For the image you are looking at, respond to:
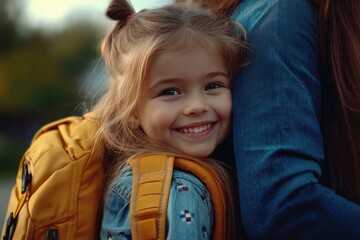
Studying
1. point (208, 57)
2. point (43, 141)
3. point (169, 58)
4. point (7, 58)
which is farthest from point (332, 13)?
point (7, 58)

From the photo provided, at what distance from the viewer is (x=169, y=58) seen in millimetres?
1988

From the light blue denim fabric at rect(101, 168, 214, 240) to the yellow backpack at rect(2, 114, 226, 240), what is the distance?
3cm

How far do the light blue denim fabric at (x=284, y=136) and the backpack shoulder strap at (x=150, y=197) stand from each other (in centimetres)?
23

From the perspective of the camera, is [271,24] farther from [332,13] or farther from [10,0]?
[10,0]

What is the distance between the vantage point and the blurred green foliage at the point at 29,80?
1717 cm

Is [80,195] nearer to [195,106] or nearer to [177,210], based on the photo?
[177,210]

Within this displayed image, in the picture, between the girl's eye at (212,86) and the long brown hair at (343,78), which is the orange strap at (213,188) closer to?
the girl's eye at (212,86)

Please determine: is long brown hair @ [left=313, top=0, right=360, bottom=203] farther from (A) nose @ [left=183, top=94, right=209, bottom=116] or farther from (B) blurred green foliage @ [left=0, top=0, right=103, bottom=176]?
(B) blurred green foliage @ [left=0, top=0, right=103, bottom=176]

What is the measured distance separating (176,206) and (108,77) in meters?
0.74

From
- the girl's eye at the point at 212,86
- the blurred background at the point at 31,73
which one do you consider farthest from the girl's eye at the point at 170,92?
the blurred background at the point at 31,73

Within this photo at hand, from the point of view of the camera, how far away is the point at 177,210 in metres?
1.77

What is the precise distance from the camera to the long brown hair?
1.96m

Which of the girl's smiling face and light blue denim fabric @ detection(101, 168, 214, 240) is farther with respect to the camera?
the girl's smiling face

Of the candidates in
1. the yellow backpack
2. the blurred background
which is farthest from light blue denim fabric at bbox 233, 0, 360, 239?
the blurred background
